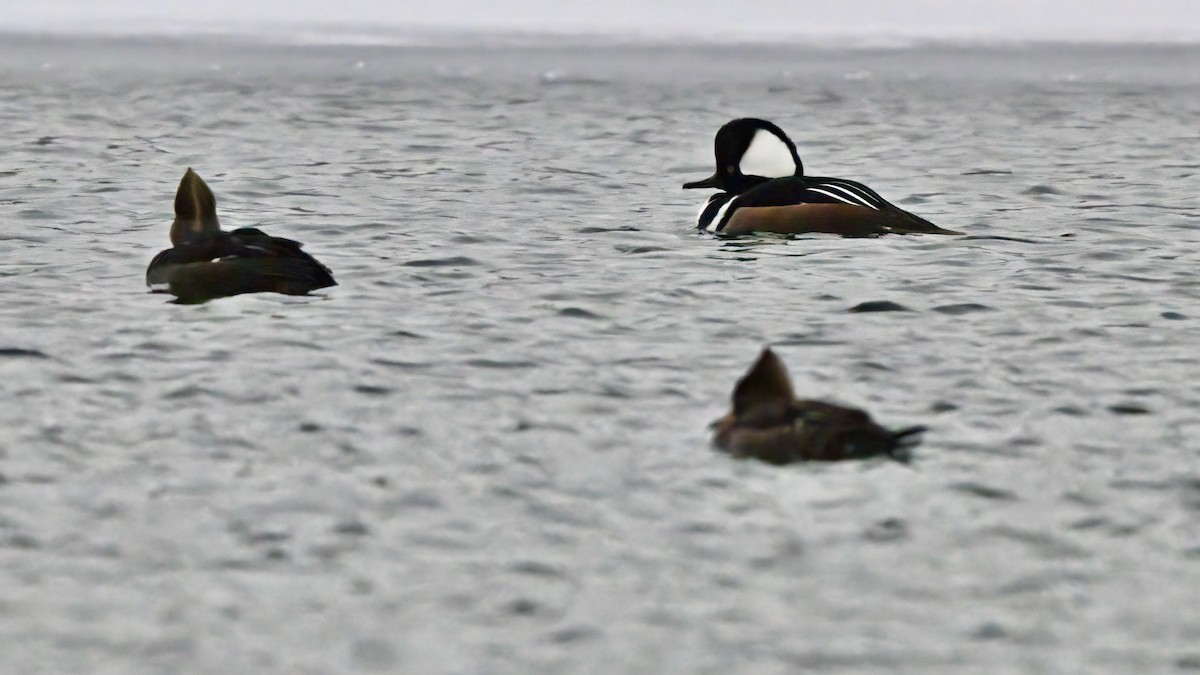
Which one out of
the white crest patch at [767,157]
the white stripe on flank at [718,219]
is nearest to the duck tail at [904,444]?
the white stripe on flank at [718,219]

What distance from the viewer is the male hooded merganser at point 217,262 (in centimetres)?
811

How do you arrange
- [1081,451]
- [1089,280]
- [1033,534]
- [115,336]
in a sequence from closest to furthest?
[1033,534]
[1081,451]
[115,336]
[1089,280]

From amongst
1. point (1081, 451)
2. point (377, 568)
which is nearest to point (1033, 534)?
point (1081, 451)

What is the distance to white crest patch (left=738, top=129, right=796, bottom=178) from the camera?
10.7 m

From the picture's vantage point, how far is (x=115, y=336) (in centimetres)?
741

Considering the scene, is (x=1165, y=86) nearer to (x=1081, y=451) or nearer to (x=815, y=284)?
(x=815, y=284)

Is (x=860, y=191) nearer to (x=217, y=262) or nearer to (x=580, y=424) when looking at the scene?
(x=217, y=262)

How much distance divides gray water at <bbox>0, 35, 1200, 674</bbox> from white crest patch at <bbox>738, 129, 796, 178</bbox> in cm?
54

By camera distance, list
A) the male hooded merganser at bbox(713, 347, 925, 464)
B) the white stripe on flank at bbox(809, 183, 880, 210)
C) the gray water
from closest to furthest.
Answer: the gray water
the male hooded merganser at bbox(713, 347, 925, 464)
the white stripe on flank at bbox(809, 183, 880, 210)

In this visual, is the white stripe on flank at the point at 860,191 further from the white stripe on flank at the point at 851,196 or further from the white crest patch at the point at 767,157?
the white crest patch at the point at 767,157

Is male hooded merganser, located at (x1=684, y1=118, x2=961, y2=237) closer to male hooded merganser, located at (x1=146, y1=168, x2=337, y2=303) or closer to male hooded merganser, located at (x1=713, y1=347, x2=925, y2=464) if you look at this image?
male hooded merganser, located at (x1=146, y1=168, x2=337, y2=303)

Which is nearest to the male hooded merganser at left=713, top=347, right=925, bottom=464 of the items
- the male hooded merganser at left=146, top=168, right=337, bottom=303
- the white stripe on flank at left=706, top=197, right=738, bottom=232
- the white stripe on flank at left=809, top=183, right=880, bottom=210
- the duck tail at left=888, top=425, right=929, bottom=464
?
the duck tail at left=888, top=425, right=929, bottom=464

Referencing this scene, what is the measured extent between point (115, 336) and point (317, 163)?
5.51 m

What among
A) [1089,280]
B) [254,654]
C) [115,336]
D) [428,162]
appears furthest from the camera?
[428,162]
